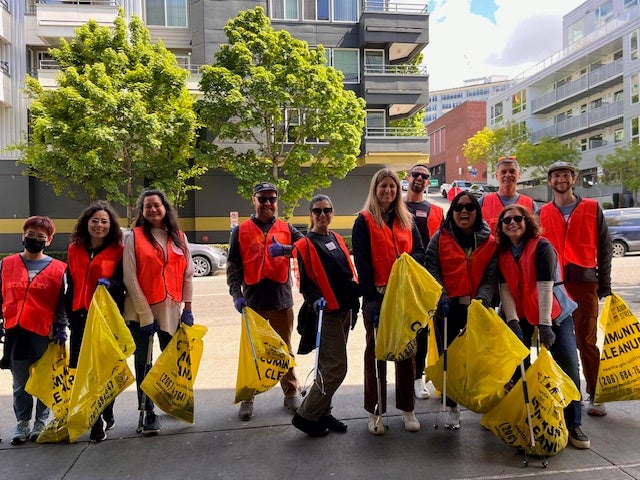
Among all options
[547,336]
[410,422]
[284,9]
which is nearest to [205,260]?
[410,422]

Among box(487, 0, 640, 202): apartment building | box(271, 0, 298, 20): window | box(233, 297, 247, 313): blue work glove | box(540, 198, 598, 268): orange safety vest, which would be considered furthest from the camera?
box(487, 0, 640, 202): apartment building

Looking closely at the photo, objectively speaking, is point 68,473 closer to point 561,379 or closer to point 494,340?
point 494,340

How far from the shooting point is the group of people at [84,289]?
400 centimetres

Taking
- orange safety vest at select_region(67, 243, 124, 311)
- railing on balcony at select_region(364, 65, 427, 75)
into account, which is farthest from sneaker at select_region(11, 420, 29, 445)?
railing on balcony at select_region(364, 65, 427, 75)

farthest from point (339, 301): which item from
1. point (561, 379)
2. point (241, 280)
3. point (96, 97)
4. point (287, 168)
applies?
point (287, 168)

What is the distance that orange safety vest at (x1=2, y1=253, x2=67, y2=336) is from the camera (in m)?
3.97

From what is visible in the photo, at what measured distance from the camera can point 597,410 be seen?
4324 mm

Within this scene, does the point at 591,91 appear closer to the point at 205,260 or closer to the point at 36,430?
the point at 205,260

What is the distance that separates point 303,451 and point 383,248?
160cm

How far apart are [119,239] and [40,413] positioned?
1.52 m

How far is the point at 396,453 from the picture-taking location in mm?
3732

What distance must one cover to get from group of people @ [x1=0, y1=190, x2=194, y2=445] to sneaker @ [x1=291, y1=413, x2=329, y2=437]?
44.9 inches

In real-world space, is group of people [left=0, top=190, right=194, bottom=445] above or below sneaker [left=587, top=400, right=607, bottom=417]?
above

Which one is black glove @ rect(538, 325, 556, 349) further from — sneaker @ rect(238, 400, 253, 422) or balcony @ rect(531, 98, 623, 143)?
balcony @ rect(531, 98, 623, 143)
